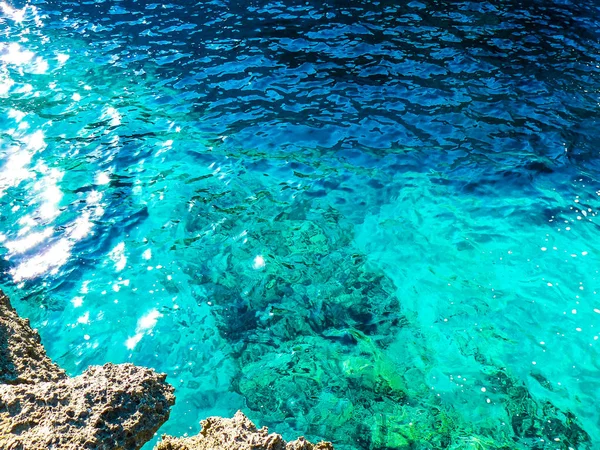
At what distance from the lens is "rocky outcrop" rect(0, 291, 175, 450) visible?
3361 millimetres

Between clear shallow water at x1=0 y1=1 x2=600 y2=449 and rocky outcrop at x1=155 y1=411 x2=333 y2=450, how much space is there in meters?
2.00

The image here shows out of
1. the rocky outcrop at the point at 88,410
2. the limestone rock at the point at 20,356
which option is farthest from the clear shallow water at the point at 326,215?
the rocky outcrop at the point at 88,410

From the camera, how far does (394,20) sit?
13031mm

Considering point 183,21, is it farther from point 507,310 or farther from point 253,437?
point 253,437

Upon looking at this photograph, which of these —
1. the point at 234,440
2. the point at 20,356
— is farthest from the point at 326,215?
the point at 234,440

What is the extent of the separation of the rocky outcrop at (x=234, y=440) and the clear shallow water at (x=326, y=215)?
200cm

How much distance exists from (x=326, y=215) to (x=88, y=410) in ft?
17.2

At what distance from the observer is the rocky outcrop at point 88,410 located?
132 inches

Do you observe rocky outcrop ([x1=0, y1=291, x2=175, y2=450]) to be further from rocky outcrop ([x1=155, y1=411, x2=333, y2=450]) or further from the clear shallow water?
the clear shallow water

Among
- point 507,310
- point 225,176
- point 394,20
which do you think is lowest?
point 507,310

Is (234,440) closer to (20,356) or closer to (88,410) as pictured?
(88,410)

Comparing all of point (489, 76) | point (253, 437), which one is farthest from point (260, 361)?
point (489, 76)

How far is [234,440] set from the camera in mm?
3369

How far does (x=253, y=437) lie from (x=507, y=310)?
4.50m
